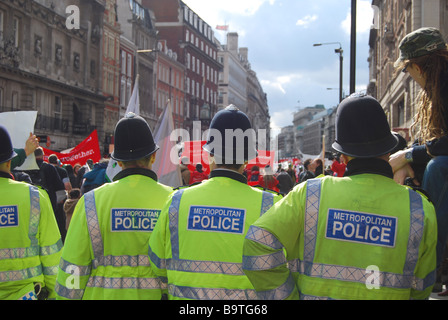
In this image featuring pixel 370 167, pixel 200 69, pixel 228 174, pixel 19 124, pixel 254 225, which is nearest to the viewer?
pixel 254 225

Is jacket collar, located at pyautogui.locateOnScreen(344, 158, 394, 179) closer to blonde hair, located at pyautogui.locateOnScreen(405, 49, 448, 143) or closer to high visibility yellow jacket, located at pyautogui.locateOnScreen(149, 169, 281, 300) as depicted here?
high visibility yellow jacket, located at pyautogui.locateOnScreen(149, 169, 281, 300)

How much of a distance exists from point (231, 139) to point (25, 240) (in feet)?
5.50

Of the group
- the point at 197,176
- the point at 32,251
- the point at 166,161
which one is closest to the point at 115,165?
the point at 166,161

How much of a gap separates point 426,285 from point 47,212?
8.74 ft

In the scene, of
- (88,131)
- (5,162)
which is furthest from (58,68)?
(5,162)

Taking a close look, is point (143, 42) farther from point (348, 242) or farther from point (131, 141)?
point (348, 242)

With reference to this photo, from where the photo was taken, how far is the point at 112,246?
11.8 feet

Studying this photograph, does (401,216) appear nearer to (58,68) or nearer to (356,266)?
(356,266)

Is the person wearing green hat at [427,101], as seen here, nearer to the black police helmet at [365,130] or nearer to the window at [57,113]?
the black police helmet at [365,130]

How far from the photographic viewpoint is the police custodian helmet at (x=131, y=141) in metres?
3.87

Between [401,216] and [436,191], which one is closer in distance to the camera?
[401,216]

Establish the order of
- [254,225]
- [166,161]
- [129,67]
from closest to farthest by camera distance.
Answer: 1. [254,225]
2. [166,161]
3. [129,67]

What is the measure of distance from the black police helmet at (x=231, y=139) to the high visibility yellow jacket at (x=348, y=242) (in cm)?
75
